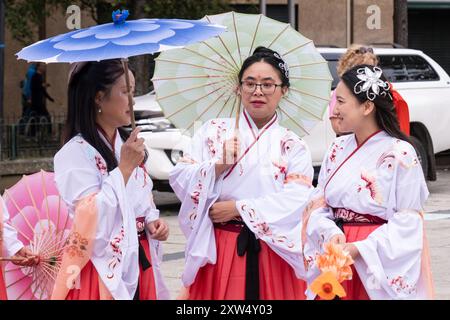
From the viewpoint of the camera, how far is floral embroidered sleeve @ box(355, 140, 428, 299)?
4531 millimetres

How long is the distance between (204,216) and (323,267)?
81cm

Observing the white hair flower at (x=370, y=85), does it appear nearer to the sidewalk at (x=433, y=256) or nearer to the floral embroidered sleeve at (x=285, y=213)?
the floral embroidered sleeve at (x=285, y=213)

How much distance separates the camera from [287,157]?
496 centimetres

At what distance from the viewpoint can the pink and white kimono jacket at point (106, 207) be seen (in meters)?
4.39

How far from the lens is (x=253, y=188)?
488 centimetres

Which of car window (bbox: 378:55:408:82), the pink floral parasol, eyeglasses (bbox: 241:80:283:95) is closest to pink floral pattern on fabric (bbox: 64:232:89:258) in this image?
the pink floral parasol

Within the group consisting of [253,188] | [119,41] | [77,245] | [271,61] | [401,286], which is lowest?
[401,286]

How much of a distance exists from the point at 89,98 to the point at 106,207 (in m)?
0.49

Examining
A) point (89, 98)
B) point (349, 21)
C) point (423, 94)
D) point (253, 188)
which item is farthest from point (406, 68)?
point (89, 98)

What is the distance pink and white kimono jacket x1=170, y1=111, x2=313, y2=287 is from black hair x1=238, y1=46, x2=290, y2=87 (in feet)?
0.68

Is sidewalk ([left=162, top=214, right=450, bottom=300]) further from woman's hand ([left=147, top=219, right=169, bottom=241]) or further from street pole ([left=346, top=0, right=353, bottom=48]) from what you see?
street pole ([left=346, top=0, right=353, bottom=48])

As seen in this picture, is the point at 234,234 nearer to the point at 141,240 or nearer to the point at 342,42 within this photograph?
the point at 141,240

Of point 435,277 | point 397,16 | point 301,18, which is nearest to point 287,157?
point 435,277

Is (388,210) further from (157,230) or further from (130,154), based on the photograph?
(130,154)
